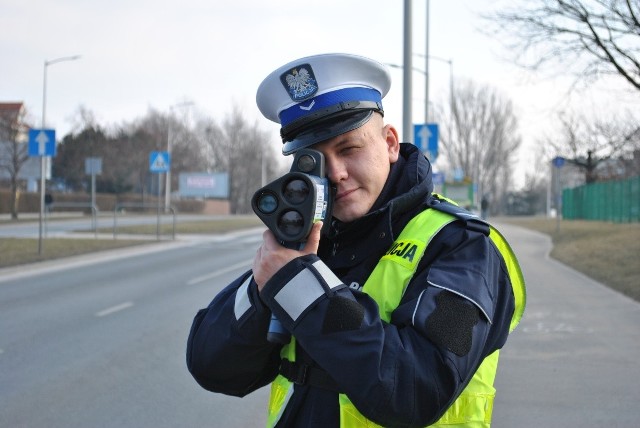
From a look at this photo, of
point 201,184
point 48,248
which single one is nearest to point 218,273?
point 48,248

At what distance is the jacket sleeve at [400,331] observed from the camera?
1.61 m

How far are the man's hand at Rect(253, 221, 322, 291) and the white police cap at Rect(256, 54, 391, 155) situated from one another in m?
0.29

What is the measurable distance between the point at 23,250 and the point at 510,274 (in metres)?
18.0

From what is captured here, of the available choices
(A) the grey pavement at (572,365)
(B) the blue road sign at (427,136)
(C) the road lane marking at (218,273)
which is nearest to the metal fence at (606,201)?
(B) the blue road sign at (427,136)

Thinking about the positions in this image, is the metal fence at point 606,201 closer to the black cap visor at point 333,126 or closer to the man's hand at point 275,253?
the black cap visor at point 333,126

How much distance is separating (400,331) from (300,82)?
2.17ft

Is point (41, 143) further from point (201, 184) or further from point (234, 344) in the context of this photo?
point (201, 184)

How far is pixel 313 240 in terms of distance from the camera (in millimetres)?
1723

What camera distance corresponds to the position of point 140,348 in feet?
25.0

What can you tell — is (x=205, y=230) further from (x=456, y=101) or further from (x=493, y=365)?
(x=456, y=101)

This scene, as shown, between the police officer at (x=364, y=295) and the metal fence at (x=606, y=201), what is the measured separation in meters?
31.3

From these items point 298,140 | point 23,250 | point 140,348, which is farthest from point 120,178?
point 298,140

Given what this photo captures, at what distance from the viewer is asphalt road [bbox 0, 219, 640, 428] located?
5371 mm

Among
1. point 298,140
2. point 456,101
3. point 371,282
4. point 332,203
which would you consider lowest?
point 371,282
